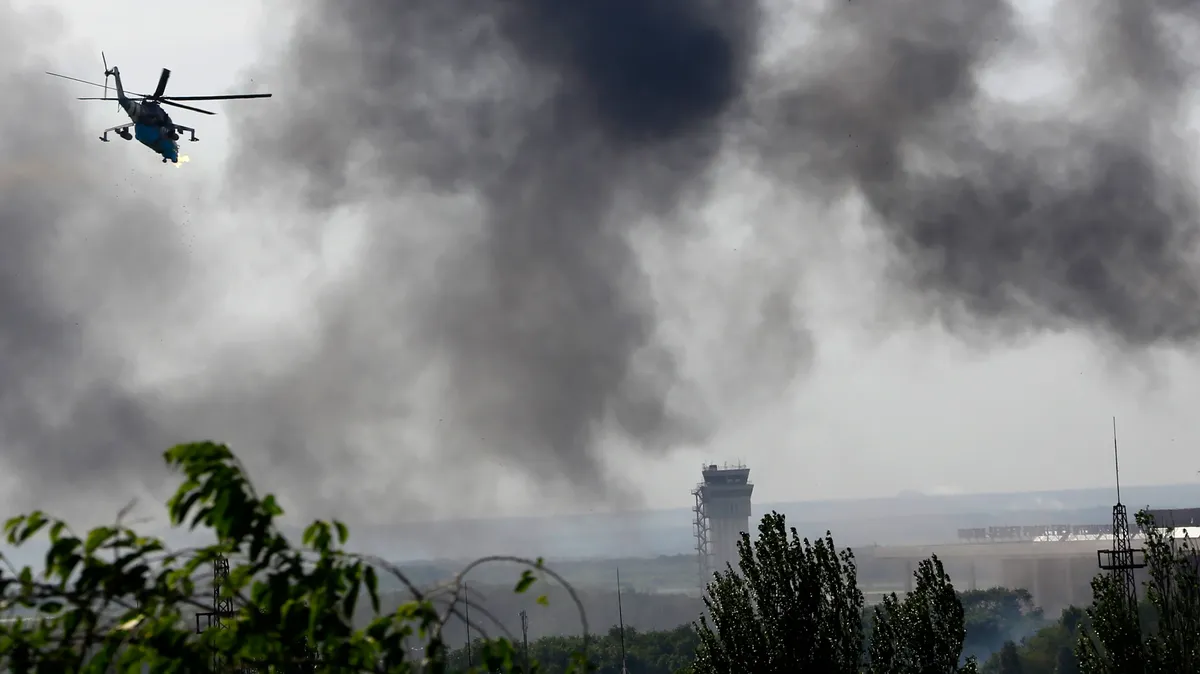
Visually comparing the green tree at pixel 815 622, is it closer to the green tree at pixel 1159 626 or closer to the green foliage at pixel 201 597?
the green tree at pixel 1159 626

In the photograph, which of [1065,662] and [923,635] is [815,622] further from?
[1065,662]

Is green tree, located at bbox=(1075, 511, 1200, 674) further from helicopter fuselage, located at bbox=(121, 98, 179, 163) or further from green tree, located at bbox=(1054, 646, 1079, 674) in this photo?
green tree, located at bbox=(1054, 646, 1079, 674)

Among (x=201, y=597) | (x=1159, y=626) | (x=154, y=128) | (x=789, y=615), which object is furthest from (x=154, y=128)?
(x=201, y=597)

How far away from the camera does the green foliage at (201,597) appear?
22.0 ft

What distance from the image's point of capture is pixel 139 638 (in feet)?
23.3

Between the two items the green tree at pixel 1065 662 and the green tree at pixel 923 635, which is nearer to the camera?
the green tree at pixel 923 635

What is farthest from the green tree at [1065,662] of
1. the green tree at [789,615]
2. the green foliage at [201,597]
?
the green foliage at [201,597]

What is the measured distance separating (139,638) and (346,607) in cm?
120

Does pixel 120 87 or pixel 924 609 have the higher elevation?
pixel 120 87

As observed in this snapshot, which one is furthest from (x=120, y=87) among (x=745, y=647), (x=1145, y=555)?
(x=1145, y=555)

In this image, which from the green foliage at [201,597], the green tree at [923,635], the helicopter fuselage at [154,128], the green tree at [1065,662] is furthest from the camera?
the green tree at [1065,662]

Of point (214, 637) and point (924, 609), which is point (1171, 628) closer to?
point (924, 609)

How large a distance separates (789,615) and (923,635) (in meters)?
4.07

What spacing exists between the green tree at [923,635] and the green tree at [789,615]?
3.91ft
